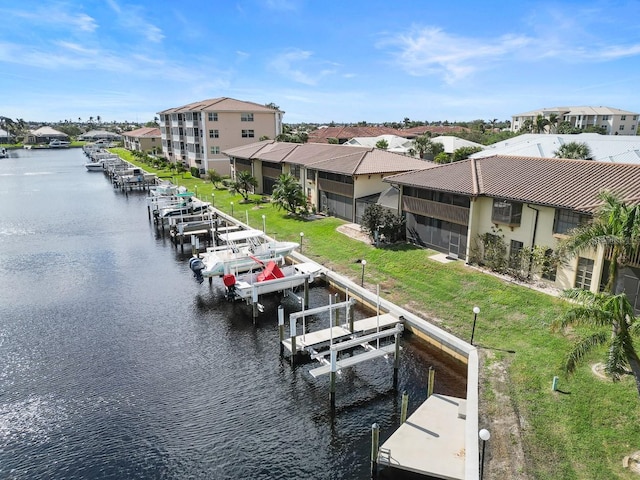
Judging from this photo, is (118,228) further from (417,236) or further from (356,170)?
(417,236)

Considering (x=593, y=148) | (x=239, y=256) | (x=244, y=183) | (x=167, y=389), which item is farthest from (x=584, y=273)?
(x=593, y=148)

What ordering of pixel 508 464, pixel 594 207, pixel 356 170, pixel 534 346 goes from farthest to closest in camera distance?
pixel 356 170
pixel 594 207
pixel 534 346
pixel 508 464

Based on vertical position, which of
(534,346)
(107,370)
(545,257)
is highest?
(545,257)

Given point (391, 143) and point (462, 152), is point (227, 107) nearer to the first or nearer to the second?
point (391, 143)

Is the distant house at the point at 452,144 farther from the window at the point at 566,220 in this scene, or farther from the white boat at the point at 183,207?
the window at the point at 566,220

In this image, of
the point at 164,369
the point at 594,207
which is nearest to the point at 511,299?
the point at 594,207

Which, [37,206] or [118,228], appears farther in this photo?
[37,206]
